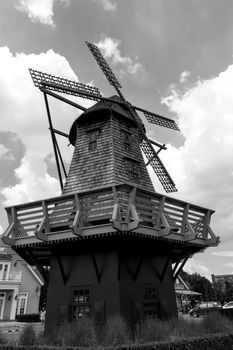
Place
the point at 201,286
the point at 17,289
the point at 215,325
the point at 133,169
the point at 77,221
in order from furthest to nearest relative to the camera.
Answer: the point at 201,286 → the point at 17,289 → the point at 133,169 → the point at 215,325 → the point at 77,221

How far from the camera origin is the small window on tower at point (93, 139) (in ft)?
40.6

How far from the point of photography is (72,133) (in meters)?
14.5

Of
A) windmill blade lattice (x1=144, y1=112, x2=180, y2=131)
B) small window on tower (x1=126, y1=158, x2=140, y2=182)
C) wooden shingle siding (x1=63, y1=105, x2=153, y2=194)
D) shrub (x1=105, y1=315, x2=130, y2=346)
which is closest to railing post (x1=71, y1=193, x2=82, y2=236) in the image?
wooden shingle siding (x1=63, y1=105, x2=153, y2=194)

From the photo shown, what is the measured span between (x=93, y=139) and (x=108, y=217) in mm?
4546

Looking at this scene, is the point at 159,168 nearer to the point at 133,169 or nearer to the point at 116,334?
the point at 133,169

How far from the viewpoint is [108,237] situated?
884cm

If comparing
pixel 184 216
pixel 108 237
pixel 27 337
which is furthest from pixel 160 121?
pixel 27 337

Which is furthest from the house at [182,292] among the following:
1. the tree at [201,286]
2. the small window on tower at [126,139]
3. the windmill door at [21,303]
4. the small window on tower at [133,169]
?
the small window on tower at [126,139]

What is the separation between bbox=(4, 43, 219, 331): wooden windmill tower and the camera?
349 inches

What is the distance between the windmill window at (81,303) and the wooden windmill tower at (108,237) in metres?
0.03

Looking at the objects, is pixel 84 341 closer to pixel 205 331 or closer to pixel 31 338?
pixel 31 338

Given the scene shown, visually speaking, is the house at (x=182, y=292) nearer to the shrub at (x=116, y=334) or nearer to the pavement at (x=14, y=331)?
the pavement at (x=14, y=331)

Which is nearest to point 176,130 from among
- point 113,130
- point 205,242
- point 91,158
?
point 113,130

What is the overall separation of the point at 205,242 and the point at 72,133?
7.98 meters
